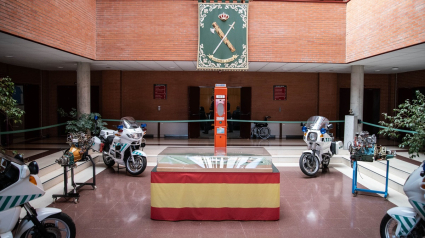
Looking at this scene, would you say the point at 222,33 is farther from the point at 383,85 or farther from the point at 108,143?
the point at 383,85

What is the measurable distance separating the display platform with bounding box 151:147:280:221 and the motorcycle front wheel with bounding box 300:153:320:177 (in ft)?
8.94

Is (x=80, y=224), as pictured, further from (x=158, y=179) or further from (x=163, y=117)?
(x=163, y=117)

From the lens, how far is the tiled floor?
12.9ft

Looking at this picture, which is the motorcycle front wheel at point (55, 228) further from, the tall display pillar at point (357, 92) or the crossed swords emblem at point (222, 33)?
the tall display pillar at point (357, 92)

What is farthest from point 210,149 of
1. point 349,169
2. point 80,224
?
point 349,169

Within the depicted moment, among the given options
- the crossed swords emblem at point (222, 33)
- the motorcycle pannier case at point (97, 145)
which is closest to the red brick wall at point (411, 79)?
the crossed swords emblem at point (222, 33)

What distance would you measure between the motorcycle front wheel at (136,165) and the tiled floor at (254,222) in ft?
1.24

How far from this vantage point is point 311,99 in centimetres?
1234

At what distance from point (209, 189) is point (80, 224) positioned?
72.7 inches

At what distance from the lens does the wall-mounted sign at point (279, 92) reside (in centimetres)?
1234

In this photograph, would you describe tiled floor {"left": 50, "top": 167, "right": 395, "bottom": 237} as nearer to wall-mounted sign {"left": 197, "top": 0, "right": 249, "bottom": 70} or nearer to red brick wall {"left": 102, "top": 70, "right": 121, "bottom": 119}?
wall-mounted sign {"left": 197, "top": 0, "right": 249, "bottom": 70}

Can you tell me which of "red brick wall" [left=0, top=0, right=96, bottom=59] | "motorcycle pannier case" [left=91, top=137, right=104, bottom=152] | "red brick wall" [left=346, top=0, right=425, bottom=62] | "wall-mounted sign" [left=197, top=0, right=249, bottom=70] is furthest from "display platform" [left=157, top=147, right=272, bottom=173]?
"wall-mounted sign" [left=197, top=0, right=249, bottom=70]

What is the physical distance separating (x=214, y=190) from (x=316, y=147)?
3.61 metres

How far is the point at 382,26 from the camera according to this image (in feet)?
23.9
